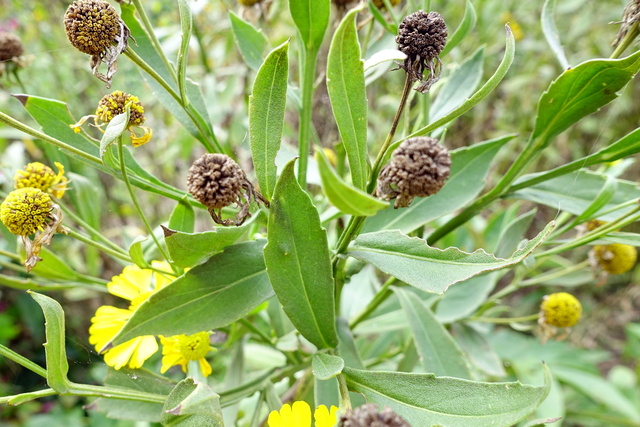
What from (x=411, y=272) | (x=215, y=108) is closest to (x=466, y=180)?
(x=411, y=272)

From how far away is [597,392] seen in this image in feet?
4.98

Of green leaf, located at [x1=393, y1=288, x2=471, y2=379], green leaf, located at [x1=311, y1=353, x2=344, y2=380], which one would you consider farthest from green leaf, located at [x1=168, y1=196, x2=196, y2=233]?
green leaf, located at [x1=393, y1=288, x2=471, y2=379]

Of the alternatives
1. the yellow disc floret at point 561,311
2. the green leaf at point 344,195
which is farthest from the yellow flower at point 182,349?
the yellow disc floret at point 561,311

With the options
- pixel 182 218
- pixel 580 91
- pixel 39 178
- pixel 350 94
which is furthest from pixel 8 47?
pixel 580 91

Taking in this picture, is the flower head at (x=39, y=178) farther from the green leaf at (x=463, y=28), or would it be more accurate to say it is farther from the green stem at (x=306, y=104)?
the green leaf at (x=463, y=28)

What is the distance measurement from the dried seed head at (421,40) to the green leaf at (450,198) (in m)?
0.24

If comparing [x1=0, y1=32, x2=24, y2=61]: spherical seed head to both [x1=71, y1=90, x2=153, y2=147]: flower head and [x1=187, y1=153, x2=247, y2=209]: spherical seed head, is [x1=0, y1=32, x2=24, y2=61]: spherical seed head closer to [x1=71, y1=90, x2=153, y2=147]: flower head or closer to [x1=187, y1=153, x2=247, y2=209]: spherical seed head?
[x1=71, y1=90, x2=153, y2=147]: flower head

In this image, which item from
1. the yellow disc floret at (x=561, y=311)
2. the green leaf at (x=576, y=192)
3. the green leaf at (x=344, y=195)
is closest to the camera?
the green leaf at (x=344, y=195)

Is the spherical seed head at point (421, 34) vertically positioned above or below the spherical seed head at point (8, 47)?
below

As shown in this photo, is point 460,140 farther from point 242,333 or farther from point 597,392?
point 242,333

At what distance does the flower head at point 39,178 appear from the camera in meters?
0.63

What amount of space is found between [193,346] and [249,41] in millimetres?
455

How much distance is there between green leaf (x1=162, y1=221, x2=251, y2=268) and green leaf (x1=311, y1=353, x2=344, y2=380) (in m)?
0.15

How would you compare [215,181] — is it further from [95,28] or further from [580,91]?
[580,91]
